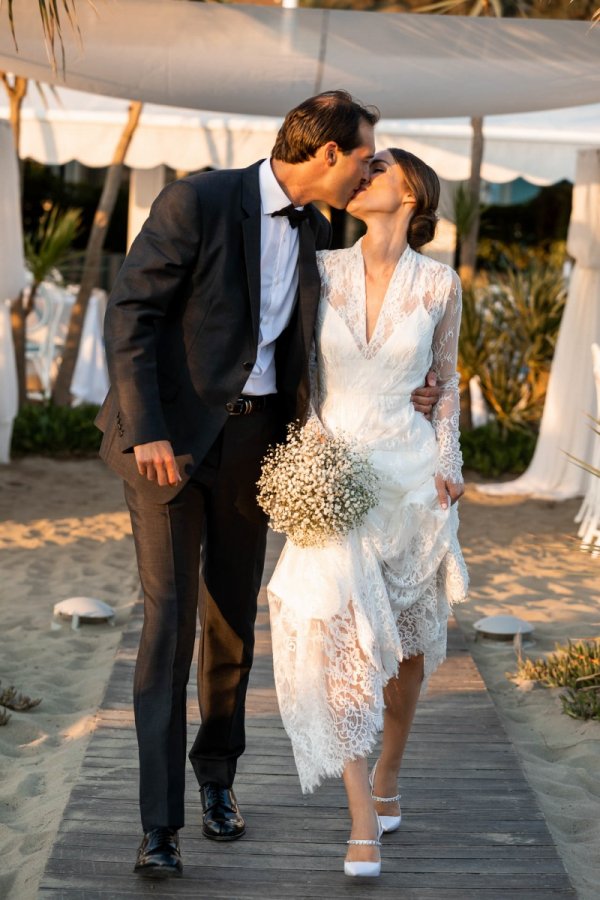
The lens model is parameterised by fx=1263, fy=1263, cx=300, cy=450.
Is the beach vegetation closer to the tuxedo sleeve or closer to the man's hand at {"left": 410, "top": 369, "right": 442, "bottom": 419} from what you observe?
the man's hand at {"left": 410, "top": 369, "right": 442, "bottom": 419}

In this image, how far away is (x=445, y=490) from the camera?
3162mm

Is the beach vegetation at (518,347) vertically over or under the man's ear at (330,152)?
under

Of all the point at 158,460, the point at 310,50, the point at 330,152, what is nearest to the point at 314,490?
the point at 158,460

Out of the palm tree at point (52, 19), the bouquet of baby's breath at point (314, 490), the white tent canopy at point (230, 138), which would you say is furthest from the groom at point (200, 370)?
the white tent canopy at point (230, 138)

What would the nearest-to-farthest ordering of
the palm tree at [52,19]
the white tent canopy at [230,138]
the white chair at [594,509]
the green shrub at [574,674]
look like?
the palm tree at [52,19] < the green shrub at [574,674] < the white chair at [594,509] < the white tent canopy at [230,138]

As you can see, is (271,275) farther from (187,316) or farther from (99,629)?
(99,629)

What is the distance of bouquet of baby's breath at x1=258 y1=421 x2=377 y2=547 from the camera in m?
2.93

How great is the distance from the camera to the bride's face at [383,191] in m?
3.08

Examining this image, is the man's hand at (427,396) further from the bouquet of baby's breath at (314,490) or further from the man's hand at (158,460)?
the man's hand at (158,460)

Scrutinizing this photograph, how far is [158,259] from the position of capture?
2.86m

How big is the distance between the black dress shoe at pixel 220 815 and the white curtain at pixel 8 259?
5703 mm

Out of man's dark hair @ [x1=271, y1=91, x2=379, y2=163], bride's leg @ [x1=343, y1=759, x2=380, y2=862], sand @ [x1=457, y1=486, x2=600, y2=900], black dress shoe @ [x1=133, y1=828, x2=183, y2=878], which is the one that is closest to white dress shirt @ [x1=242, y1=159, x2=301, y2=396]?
man's dark hair @ [x1=271, y1=91, x2=379, y2=163]

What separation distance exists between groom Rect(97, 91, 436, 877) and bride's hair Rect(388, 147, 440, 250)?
118 millimetres

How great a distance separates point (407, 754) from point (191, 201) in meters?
1.88
